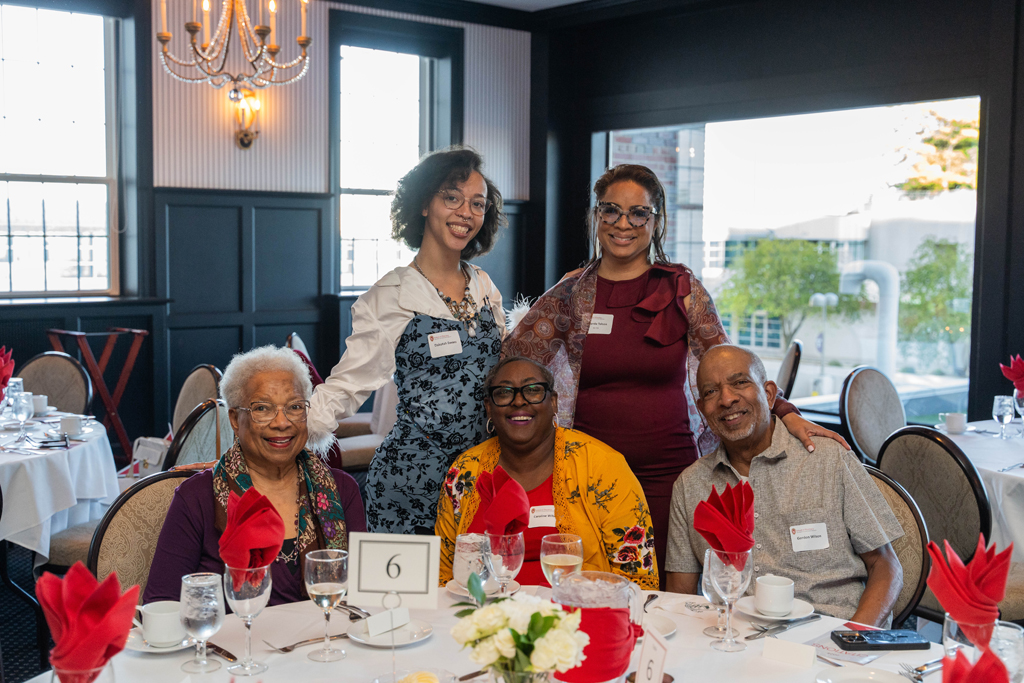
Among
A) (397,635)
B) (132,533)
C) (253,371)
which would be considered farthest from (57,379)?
(397,635)

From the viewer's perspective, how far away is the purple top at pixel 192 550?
2.01 m

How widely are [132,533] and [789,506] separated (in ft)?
5.23

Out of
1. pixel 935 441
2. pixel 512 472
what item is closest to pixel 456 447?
pixel 512 472

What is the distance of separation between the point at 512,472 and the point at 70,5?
557 centimetres

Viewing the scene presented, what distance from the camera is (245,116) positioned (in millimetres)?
7004

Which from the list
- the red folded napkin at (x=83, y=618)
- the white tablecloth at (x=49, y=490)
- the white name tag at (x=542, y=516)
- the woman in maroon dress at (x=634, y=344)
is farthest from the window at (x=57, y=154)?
the red folded napkin at (x=83, y=618)

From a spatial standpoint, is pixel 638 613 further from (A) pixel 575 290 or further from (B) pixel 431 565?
(A) pixel 575 290

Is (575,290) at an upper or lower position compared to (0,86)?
lower

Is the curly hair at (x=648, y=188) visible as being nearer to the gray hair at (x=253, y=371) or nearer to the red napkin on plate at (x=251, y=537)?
the gray hair at (x=253, y=371)

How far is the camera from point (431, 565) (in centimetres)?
158

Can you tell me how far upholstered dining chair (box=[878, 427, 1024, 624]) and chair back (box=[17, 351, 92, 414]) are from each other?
158 inches

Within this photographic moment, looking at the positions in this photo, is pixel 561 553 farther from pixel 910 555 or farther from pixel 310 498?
pixel 910 555

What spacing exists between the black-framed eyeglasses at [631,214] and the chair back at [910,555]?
937 millimetres

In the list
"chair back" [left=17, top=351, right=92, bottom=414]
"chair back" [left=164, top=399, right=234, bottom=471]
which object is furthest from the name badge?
"chair back" [left=17, top=351, right=92, bottom=414]
